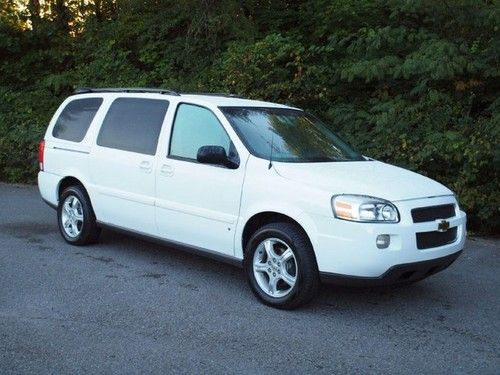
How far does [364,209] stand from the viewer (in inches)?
192

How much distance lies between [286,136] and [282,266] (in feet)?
4.46

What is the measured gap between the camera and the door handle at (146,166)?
6266 mm

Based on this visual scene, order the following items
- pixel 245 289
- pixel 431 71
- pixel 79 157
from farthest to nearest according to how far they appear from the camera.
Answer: pixel 431 71
pixel 79 157
pixel 245 289

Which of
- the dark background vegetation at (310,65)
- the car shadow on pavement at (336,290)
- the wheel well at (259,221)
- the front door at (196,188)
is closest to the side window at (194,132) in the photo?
the front door at (196,188)

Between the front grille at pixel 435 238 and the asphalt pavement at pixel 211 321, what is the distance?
0.60m

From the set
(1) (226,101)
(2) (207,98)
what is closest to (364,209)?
(1) (226,101)

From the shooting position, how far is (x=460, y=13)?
31.8ft

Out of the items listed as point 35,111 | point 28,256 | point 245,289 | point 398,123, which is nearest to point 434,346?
point 245,289

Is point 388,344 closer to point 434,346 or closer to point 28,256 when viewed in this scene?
point 434,346

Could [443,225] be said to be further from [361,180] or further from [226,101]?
[226,101]

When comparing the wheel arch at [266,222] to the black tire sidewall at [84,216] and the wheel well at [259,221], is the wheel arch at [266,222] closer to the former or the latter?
the wheel well at [259,221]

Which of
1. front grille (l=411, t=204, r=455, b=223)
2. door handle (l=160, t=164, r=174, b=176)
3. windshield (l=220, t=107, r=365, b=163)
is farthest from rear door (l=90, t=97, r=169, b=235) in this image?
front grille (l=411, t=204, r=455, b=223)

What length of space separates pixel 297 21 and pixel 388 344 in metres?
10.8

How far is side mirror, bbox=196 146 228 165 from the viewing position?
5.52 metres
